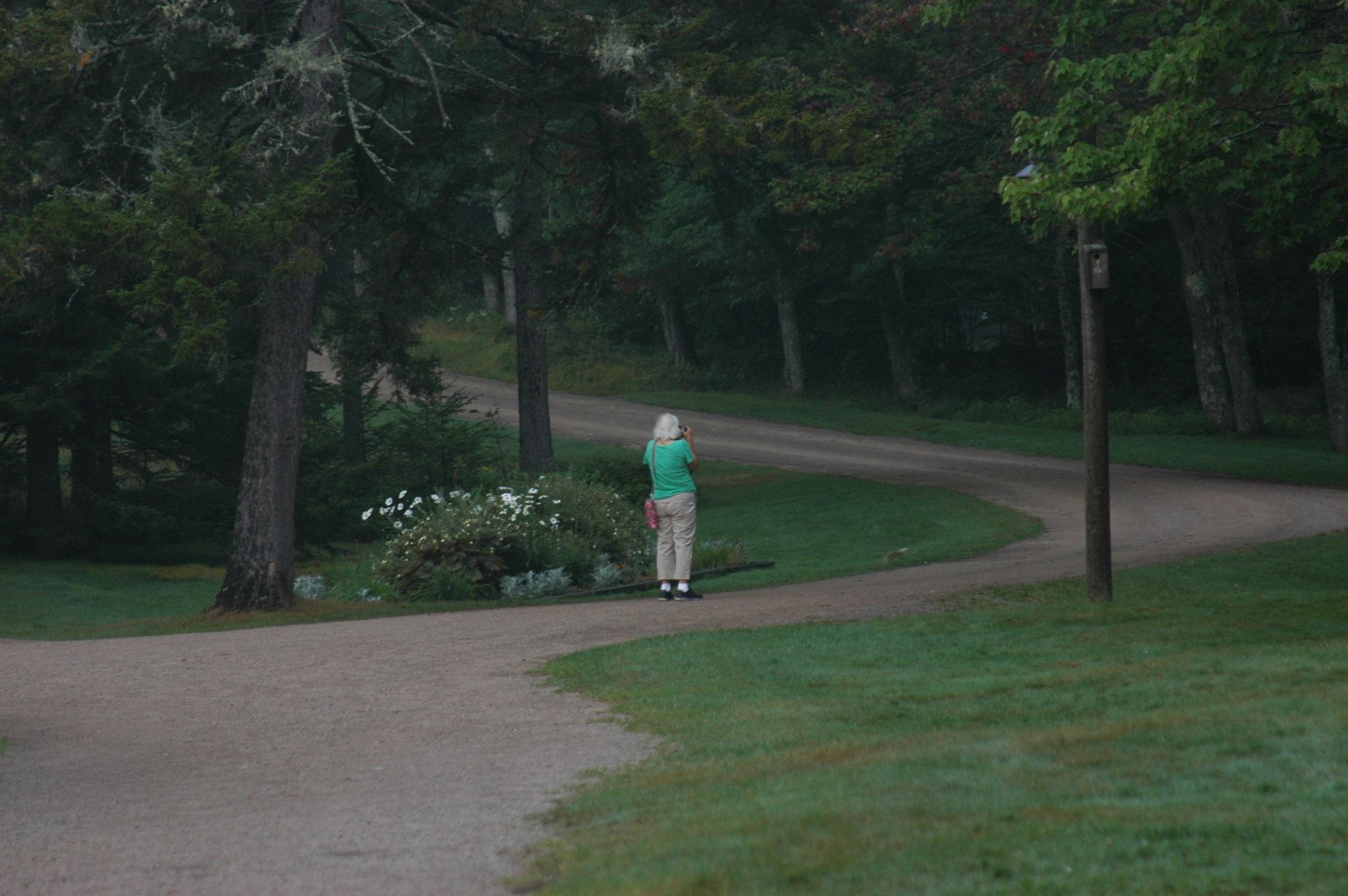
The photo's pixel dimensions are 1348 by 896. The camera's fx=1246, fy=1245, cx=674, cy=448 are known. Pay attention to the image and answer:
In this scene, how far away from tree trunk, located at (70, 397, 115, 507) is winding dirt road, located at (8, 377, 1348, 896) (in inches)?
360

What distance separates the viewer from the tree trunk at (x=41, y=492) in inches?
835

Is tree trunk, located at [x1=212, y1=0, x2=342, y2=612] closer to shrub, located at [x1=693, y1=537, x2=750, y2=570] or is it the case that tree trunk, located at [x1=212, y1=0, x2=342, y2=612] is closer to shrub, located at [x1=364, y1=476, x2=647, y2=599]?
shrub, located at [x1=364, y1=476, x2=647, y2=599]

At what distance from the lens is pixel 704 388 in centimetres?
4203

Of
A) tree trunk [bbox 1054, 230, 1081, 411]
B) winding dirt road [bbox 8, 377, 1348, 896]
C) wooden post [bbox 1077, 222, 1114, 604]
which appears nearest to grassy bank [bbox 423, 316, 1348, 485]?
tree trunk [bbox 1054, 230, 1081, 411]

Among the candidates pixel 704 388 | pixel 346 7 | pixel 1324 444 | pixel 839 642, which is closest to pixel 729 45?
pixel 346 7

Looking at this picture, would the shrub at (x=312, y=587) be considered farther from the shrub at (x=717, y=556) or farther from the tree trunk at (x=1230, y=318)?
the tree trunk at (x=1230, y=318)

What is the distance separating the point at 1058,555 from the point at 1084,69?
6.65 m

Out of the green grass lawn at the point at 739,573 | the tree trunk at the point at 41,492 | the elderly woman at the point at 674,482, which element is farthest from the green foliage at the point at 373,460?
the elderly woman at the point at 674,482

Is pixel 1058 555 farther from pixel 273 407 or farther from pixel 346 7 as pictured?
pixel 346 7

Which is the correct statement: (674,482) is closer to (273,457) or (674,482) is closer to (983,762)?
(273,457)

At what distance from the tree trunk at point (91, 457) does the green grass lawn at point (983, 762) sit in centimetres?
1441

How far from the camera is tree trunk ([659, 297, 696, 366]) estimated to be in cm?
4475

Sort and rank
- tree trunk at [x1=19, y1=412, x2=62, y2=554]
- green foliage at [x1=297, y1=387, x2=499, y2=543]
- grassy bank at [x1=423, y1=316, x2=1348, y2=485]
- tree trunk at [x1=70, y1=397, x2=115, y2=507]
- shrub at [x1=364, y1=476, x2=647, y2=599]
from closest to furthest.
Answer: shrub at [x1=364, y1=476, x2=647, y2=599] < tree trunk at [x1=70, y1=397, x2=115, y2=507] < tree trunk at [x1=19, y1=412, x2=62, y2=554] < green foliage at [x1=297, y1=387, x2=499, y2=543] < grassy bank at [x1=423, y1=316, x2=1348, y2=485]

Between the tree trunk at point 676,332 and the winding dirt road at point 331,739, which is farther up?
the tree trunk at point 676,332
